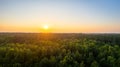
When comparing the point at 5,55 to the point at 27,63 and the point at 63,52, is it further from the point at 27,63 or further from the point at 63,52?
the point at 63,52

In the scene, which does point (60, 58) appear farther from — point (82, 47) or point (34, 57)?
point (82, 47)

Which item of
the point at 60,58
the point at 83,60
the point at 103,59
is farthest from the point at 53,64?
the point at 103,59

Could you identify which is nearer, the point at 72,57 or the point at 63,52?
the point at 72,57

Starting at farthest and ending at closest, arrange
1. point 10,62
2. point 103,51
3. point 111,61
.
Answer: point 103,51 → point 111,61 → point 10,62

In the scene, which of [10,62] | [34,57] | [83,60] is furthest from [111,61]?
[10,62]

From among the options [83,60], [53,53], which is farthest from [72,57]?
[53,53]

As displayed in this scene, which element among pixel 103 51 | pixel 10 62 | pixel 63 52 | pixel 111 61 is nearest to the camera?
pixel 10 62

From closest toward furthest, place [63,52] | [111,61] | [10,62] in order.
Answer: [10,62] → [111,61] → [63,52]

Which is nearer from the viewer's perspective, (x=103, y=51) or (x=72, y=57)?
(x=72, y=57)
